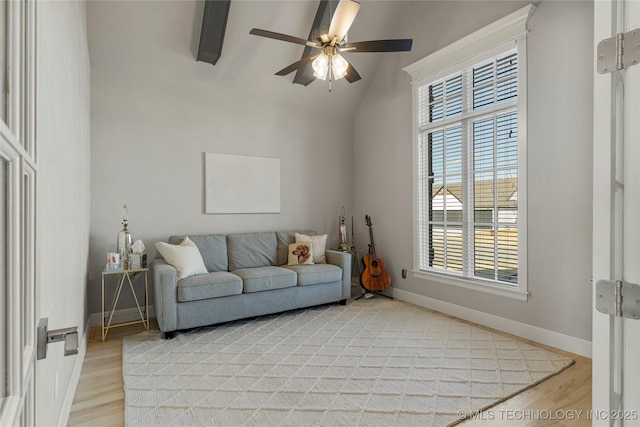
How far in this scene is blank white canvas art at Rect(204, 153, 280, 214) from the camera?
14.0 ft

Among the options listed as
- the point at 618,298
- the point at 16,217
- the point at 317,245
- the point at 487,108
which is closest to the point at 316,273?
the point at 317,245

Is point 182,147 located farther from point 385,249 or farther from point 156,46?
point 385,249

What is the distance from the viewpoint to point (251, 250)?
4230 mm

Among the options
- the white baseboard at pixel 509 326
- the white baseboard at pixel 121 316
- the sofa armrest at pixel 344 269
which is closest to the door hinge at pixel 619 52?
the white baseboard at pixel 509 326

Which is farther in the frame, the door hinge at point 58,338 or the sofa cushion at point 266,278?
the sofa cushion at point 266,278

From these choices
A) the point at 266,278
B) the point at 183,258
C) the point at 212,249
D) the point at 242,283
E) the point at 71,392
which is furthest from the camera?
the point at 212,249

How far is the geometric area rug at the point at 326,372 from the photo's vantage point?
6.56ft

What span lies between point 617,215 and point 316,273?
3.17 metres

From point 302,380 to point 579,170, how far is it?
266 centimetres

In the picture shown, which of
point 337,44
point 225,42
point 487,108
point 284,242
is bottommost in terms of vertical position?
point 284,242

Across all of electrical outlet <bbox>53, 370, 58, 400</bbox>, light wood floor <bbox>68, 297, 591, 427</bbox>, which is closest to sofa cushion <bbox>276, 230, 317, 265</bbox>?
light wood floor <bbox>68, 297, 591, 427</bbox>

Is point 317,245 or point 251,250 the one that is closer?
point 251,250

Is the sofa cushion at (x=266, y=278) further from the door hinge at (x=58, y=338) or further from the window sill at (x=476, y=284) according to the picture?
the door hinge at (x=58, y=338)

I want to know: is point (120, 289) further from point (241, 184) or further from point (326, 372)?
point (326, 372)
